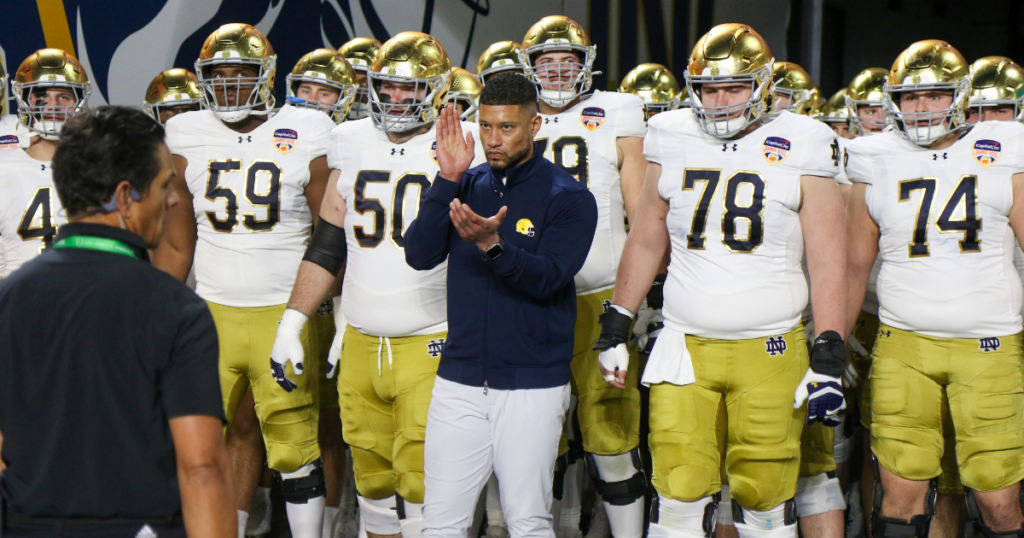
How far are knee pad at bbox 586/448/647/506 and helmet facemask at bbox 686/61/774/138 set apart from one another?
1.19m

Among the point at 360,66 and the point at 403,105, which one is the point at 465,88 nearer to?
the point at 360,66

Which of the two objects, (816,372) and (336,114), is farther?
(336,114)

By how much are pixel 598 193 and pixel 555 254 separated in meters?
1.01

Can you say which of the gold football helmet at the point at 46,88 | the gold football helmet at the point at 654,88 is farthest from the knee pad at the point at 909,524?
the gold football helmet at the point at 46,88

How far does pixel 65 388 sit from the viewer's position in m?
1.52

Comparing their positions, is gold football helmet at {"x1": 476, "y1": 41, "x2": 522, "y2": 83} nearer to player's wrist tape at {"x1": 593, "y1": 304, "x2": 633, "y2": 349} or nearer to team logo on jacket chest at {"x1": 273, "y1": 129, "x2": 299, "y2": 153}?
team logo on jacket chest at {"x1": 273, "y1": 129, "x2": 299, "y2": 153}

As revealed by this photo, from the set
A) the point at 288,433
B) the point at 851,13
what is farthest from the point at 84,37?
the point at 851,13

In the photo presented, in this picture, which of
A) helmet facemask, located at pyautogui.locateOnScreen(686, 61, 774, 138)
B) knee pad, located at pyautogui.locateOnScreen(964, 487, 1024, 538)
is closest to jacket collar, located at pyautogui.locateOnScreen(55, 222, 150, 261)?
helmet facemask, located at pyautogui.locateOnScreen(686, 61, 774, 138)

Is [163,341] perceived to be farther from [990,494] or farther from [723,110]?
[990,494]

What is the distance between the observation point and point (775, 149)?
2.84 meters

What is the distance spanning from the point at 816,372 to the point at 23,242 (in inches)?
111

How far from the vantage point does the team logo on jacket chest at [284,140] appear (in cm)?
341

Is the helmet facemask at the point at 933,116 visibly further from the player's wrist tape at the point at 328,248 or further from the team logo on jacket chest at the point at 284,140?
the team logo on jacket chest at the point at 284,140

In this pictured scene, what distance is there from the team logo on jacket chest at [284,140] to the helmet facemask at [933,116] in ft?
6.71
